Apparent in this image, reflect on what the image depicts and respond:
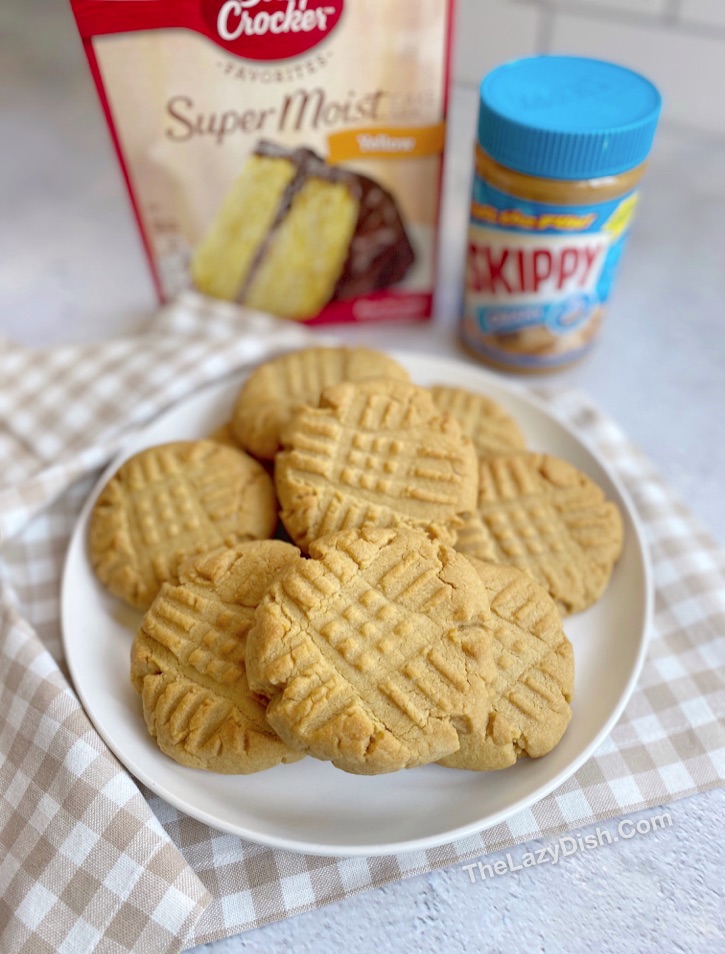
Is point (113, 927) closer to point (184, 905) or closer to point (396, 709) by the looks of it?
point (184, 905)

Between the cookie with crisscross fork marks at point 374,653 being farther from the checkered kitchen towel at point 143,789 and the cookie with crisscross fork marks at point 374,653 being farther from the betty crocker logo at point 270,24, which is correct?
the betty crocker logo at point 270,24

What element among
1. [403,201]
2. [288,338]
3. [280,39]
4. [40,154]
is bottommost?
[40,154]

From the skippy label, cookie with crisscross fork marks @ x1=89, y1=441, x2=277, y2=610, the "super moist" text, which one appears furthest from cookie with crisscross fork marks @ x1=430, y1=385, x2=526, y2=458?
the "super moist" text

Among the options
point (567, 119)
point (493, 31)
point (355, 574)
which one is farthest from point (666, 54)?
point (355, 574)

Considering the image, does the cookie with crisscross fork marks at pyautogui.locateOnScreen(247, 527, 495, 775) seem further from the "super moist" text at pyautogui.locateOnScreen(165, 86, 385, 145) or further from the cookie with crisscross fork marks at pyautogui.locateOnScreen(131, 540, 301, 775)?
the "super moist" text at pyautogui.locateOnScreen(165, 86, 385, 145)

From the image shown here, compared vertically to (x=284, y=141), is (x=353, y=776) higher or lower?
lower

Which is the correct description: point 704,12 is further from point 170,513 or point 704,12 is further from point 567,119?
point 170,513

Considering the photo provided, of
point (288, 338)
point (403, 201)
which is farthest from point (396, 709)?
point (403, 201)
